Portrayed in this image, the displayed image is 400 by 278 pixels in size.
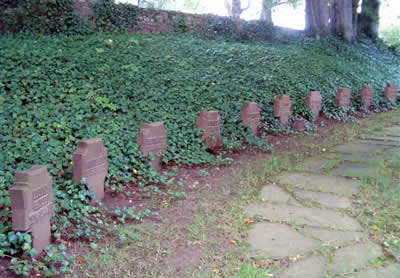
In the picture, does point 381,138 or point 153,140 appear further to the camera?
point 381,138

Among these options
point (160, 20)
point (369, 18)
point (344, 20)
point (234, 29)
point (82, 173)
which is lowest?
point (82, 173)

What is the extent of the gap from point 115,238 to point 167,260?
0.50 metres

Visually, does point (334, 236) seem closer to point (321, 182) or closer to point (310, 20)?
point (321, 182)

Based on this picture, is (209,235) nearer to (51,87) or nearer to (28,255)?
(28,255)

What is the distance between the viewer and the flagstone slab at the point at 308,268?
2.16 metres

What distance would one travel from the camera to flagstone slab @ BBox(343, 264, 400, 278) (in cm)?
213

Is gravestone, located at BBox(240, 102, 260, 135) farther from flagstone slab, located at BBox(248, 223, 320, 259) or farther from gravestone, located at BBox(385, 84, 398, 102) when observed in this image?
gravestone, located at BBox(385, 84, 398, 102)

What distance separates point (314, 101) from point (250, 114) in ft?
6.83

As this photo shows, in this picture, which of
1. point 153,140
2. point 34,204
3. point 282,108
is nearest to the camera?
point 34,204

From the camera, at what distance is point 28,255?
7.59ft

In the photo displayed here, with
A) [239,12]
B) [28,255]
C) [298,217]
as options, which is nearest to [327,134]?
[298,217]

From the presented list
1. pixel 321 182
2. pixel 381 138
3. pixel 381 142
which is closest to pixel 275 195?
pixel 321 182

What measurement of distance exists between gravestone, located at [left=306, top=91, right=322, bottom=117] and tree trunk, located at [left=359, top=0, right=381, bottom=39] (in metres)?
8.69

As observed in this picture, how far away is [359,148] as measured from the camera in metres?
5.32
